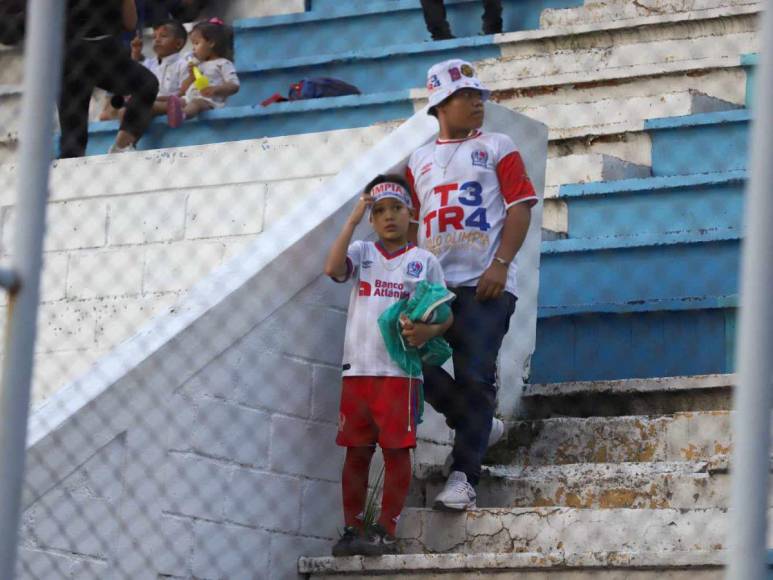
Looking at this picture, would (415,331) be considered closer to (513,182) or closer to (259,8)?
(513,182)

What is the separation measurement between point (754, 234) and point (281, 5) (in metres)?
8.06

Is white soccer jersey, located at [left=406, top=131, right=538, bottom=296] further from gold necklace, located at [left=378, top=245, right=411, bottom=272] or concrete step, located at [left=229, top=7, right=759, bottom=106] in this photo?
concrete step, located at [left=229, top=7, right=759, bottom=106]

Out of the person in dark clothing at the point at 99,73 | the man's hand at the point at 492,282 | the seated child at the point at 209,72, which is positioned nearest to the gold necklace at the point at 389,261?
the man's hand at the point at 492,282

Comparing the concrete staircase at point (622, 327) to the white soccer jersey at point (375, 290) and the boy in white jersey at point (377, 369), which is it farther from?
the white soccer jersey at point (375, 290)

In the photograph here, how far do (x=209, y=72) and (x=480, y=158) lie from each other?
148 inches

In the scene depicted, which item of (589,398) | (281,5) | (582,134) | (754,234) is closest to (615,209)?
(582,134)

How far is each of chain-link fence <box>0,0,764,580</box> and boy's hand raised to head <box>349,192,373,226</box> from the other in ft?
0.26

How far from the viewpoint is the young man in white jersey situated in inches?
218

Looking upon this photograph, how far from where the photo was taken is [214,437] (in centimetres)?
536

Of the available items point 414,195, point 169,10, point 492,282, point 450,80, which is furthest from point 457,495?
point 169,10

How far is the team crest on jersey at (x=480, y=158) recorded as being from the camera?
5664 millimetres

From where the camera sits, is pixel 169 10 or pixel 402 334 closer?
pixel 402 334

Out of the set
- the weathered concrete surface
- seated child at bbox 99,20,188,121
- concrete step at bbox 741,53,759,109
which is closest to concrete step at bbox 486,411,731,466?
the weathered concrete surface

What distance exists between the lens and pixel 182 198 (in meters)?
6.77
